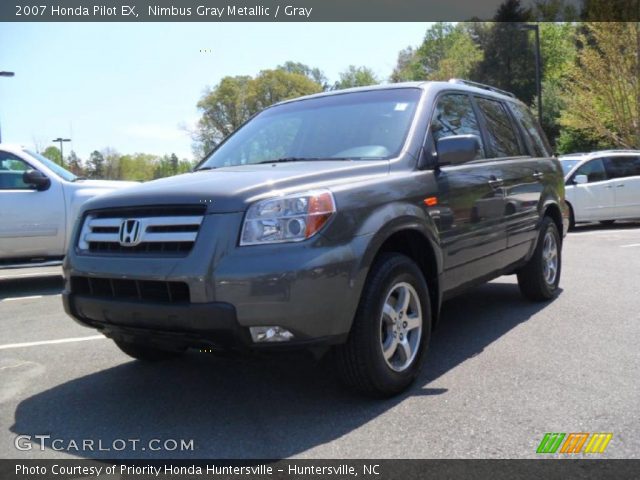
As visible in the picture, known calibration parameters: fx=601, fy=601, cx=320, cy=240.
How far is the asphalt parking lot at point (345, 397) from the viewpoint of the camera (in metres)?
2.93

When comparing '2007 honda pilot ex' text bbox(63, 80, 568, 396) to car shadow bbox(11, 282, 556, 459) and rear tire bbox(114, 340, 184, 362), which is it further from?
car shadow bbox(11, 282, 556, 459)

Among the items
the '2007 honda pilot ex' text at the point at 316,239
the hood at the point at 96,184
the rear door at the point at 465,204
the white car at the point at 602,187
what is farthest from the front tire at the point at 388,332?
the white car at the point at 602,187

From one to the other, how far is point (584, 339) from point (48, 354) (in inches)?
163

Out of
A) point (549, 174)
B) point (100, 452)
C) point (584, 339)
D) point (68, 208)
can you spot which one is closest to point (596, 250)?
point (549, 174)

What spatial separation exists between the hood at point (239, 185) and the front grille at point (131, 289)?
422 millimetres

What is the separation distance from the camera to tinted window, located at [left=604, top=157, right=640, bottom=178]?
44.3 feet

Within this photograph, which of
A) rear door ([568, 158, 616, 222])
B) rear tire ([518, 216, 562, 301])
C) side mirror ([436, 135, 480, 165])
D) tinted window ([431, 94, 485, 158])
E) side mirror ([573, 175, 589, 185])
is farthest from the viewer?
rear door ([568, 158, 616, 222])

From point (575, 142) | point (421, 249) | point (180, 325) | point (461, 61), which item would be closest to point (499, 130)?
point (421, 249)

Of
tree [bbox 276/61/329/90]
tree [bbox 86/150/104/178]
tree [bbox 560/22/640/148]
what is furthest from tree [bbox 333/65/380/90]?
tree [bbox 560/22/640/148]

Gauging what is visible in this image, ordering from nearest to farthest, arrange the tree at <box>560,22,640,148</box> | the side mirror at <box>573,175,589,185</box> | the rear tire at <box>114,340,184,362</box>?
the rear tire at <box>114,340,184,362</box>, the side mirror at <box>573,175,589,185</box>, the tree at <box>560,22,640,148</box>

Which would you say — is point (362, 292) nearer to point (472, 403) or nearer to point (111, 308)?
point (472, 403)

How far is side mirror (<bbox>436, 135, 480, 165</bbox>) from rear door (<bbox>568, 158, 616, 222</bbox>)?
10.3 metres

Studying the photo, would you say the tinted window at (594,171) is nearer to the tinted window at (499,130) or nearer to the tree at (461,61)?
the tinted window at (499,130)

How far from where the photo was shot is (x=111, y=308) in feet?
10.5
